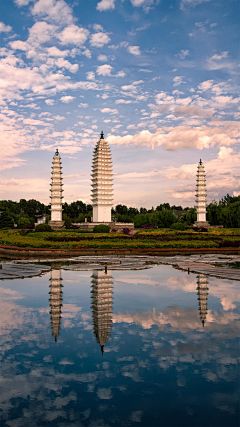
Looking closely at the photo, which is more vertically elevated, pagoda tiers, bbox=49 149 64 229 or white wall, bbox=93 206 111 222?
pagoda tiers, bbox=49 149 64 229

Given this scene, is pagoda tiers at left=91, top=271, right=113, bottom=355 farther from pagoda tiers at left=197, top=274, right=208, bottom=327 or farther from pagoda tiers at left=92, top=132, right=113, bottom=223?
pagoda tiers at left=92, top=132, right=113, bottom=223

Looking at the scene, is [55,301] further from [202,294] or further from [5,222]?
[5,222]

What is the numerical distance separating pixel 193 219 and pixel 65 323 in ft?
202

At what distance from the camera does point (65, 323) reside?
8273mm

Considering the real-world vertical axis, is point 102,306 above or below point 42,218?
below

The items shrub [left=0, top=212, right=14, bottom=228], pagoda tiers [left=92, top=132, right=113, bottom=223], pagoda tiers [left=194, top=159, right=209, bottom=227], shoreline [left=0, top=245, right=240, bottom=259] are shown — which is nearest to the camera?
shoreline [left=0, top=245, right=240, bottom=259]

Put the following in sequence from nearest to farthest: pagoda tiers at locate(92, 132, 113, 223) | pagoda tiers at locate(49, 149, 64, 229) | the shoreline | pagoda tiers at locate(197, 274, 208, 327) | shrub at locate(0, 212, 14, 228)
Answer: pagoda tiers at locate(197, 274, 208, 327), the shoreline, pagoda tiers at locate(49, 149, 64, 229), pagoda tiers at locate(92, 132, 113, 223), shrub at locate(0, 212, 14, 228)

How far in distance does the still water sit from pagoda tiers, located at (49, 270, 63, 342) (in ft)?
0.10

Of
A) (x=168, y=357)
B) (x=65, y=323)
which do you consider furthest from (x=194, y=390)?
(x=65, y=323)

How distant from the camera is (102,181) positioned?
6031 cm

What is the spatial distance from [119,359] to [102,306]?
138 inches

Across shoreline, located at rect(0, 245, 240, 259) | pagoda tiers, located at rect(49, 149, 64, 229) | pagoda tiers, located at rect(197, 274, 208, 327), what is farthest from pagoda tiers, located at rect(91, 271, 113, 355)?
pagoda tiers, located at rect(49, 149, 64, 229)

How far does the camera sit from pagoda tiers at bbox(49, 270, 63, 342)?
808 cm

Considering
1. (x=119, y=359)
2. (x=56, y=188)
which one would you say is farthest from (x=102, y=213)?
(x=119, y=359)
